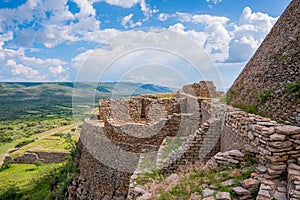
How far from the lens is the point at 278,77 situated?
8.07 metres

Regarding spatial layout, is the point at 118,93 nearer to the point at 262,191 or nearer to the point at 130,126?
the point at 130,126

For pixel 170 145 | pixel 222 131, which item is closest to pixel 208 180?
pixel 222 131

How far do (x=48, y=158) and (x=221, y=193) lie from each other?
34.4 meters

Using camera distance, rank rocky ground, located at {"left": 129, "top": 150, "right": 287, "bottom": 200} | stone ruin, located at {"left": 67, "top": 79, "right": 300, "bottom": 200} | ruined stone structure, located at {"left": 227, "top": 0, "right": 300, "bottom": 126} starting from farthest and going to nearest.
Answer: ruined stone structure, located at {"left": 227, "top": 0, "right": 300, "bottom": 126}, stone ruin, located at {"left": 67, "top": 79, "right": 300, "bottom": 200}, rocky ground, located at {"left": 129, "top": 150, "right": 287, "bottom": 200}

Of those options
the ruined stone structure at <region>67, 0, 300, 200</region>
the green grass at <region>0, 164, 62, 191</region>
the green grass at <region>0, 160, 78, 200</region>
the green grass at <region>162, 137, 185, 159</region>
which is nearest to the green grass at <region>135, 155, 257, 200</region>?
the ruined stone structure at <region>67, 0, 300, 200</region>

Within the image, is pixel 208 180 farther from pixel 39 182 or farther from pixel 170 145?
pixel 39 182

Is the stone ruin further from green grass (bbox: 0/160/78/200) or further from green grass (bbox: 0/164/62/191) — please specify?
green grass (bbox: 0/164/62/191)

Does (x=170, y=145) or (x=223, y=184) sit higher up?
(x=223, y=184)

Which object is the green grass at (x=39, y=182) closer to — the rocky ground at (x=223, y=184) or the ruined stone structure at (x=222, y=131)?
the ruined stone structure at (x=222, y=131)

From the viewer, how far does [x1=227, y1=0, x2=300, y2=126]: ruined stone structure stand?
22.5 feet

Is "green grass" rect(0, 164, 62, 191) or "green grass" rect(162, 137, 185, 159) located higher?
"green grass" rect(162, 137, 185, 159)

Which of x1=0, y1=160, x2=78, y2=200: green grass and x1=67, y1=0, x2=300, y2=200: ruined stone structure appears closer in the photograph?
x1=67, y1=0, x2=300, y2=200: ruined stone structure

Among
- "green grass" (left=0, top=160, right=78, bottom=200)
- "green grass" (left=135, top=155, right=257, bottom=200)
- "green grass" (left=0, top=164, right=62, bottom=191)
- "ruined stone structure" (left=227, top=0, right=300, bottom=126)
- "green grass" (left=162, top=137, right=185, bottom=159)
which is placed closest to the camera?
"green grass" (left=135, top=155, right=257, bottom=200)

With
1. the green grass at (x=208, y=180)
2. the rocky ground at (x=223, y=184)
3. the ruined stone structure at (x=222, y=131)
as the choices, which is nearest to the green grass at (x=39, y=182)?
the ruined stone structure at (x=222, y=131)
